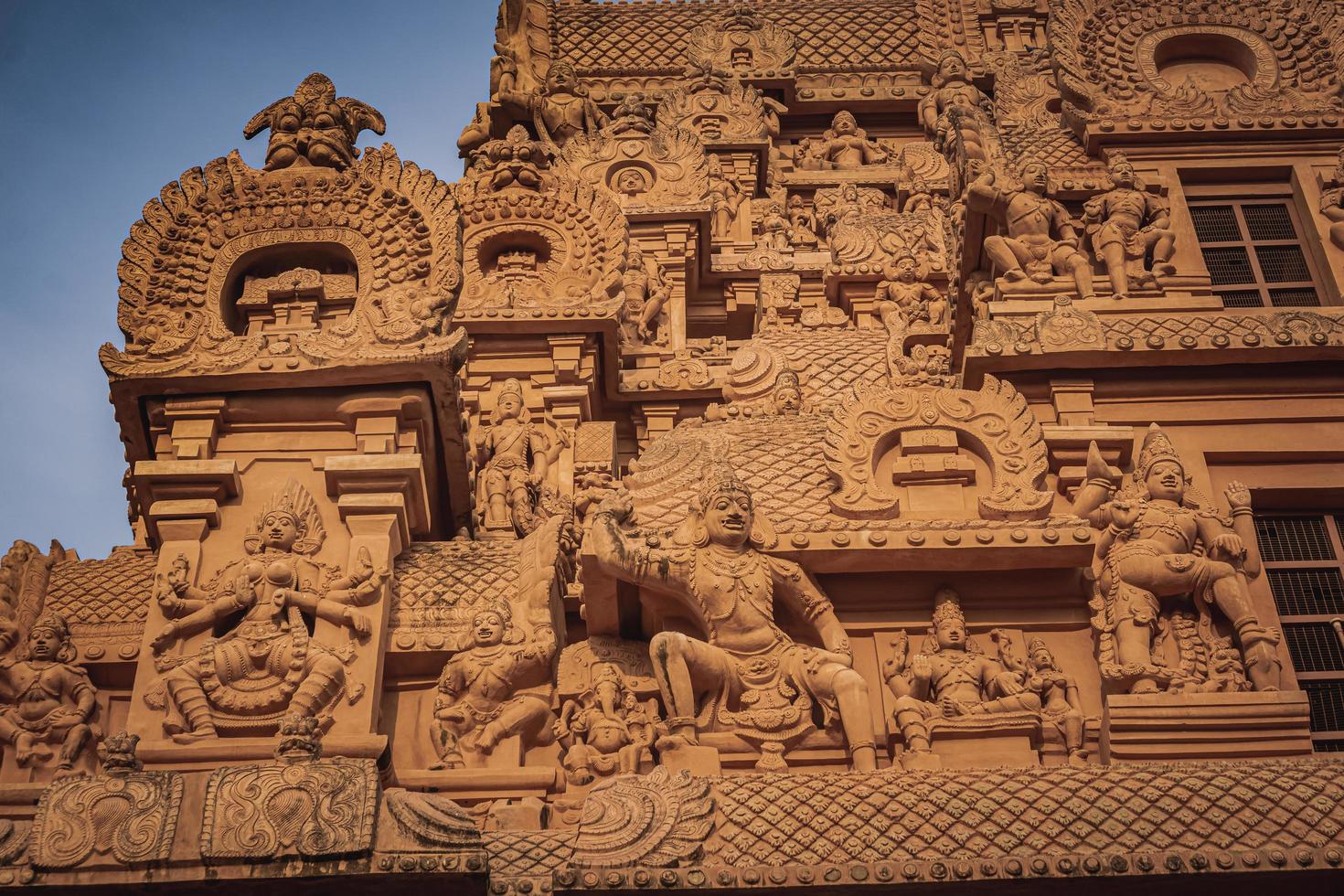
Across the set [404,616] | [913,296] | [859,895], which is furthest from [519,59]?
[859,895]

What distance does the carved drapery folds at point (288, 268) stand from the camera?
1942 centimetres

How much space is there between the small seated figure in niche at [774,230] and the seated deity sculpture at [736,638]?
45.9 feet

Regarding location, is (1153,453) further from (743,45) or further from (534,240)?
(743,45)

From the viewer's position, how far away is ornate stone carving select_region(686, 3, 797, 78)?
35.8 metres

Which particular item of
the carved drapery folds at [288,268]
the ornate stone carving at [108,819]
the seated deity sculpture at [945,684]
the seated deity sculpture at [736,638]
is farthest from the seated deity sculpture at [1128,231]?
the ornate stone carving at [108,819]

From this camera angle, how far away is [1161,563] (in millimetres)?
17125

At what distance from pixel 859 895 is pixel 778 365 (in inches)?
486

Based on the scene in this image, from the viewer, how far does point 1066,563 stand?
1767 cm

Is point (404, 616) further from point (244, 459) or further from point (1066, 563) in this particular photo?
point (1066, 563)

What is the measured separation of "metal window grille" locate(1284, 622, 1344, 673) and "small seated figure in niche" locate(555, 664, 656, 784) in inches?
229

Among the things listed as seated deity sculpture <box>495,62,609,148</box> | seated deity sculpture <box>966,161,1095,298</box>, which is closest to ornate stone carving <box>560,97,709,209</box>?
seated deity sculpture <box>495,62,609,148</box>

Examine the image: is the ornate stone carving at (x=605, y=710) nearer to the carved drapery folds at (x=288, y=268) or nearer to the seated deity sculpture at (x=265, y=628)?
the seated deity sculpture at (x=265, y=628)

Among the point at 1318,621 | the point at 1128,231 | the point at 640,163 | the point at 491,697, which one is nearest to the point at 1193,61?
the point at 1128,231

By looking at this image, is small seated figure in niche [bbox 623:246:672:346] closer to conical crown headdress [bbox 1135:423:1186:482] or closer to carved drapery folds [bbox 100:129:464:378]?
carved drapery folds [bbox 100:129:464:378]
